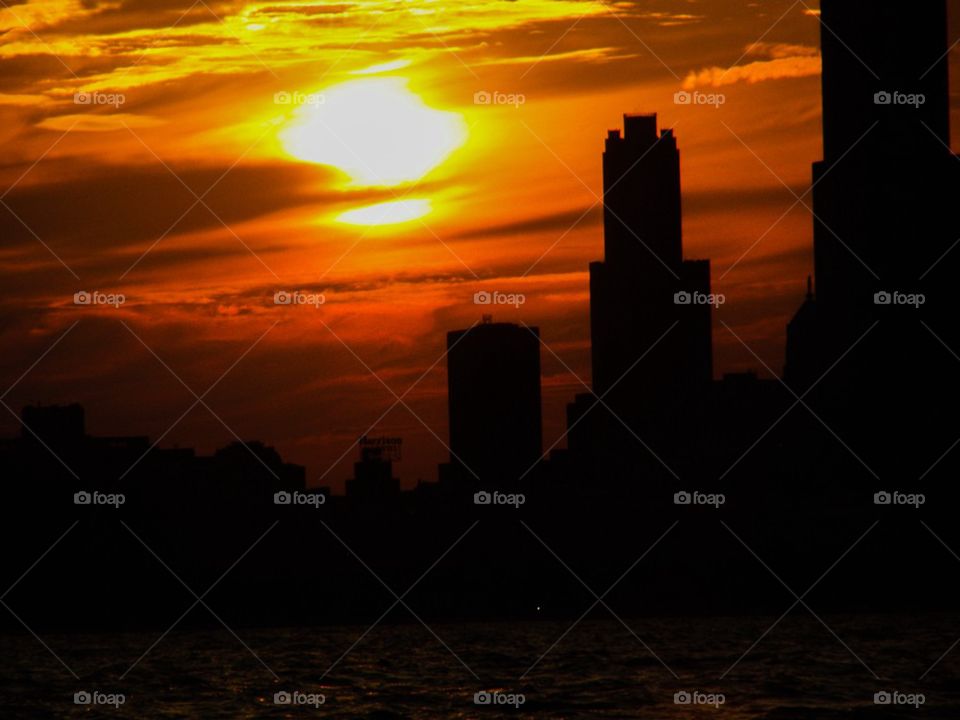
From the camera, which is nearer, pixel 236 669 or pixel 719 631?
pixel 236 669

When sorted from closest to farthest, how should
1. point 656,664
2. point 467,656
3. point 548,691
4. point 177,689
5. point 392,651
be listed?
point 548,691 < point 177,689 < point 656,664 < point 467,656 < point 392,651

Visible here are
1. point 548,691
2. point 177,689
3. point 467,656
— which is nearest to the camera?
point 548,691

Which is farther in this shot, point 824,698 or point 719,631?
point 719,631

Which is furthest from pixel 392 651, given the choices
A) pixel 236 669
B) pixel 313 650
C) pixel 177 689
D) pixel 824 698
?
pixel 824 698

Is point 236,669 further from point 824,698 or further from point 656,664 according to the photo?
point 824,698

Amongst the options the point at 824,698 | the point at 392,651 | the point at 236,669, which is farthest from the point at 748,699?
the point at 392,651

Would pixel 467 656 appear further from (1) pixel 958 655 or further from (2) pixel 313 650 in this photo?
(1) pixel 958 655

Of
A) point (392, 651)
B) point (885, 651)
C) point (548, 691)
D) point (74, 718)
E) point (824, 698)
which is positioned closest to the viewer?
point (74, 718)

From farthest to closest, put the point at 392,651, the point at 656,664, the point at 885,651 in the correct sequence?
1. the point at 392,651
2. the point at 885,651
3. the point at 656,664
